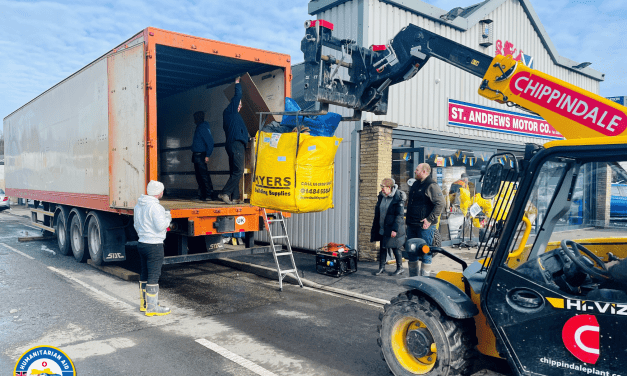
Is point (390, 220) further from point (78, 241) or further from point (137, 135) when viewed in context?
point (78, 241)

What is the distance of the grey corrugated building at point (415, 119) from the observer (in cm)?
903

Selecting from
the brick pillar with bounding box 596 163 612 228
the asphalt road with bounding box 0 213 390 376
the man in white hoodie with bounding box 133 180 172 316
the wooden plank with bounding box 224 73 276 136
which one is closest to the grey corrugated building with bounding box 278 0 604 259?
the wooden plank with bounding box 224 73 276 136

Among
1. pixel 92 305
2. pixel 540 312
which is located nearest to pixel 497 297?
pixel 540 312

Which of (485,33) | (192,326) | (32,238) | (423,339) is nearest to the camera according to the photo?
(423,339)

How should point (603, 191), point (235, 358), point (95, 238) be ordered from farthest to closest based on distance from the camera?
point (95, 238) < point (235, 358) < point (603, 191)

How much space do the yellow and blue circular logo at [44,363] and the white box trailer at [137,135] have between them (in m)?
3.88

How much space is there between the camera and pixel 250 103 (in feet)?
26.7

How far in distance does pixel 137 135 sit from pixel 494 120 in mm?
9516

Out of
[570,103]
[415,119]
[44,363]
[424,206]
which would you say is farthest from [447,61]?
[415,119]

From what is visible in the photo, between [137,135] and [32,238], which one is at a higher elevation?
[137,135]

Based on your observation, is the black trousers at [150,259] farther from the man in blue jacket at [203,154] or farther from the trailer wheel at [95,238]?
the man in blue jacket at [203,154]

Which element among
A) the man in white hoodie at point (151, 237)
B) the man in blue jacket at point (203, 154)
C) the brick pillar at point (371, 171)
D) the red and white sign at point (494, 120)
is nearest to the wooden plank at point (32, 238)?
the man in blue jacket at point (203, 154)

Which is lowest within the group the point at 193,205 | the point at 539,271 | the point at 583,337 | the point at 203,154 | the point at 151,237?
the point at 583,337

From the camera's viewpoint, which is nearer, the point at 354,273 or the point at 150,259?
the point at 150,259
